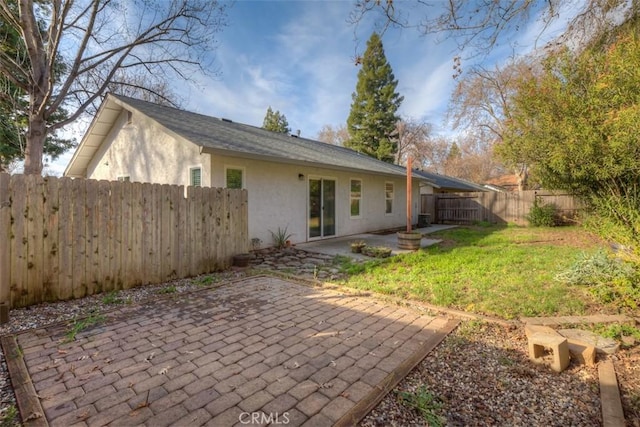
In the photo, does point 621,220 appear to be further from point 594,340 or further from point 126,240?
point 126,240

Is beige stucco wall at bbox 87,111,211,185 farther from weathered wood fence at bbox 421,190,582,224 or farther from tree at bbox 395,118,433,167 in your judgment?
tree at bbox 395,118,433,167

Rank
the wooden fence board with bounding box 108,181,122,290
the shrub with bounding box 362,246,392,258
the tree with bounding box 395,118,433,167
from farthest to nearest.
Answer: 1. the tree with bounding box 395,118,433,167
2. the shrub with bounding box 362,246,392,258
3. the wooden fence board with bounding box 108,181,122,290

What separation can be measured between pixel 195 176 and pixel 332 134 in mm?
30557

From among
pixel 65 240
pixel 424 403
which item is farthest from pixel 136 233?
pixel 424 403

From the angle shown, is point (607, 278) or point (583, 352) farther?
point (607, 278)

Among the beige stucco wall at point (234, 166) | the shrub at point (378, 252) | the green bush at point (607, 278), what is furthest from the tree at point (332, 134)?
the green bush at point (607, 278)

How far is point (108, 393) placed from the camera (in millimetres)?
2250

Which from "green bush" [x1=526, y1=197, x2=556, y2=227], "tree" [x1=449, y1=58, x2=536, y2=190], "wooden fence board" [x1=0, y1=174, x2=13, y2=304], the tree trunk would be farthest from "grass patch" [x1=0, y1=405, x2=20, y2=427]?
"tree" [x1=449, y1=58, x2=536, y2=190]

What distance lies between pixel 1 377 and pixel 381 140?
29300 millimetres

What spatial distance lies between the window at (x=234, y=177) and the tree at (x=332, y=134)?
29138 mm

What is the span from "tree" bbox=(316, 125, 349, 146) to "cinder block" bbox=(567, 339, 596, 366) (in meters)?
34.3

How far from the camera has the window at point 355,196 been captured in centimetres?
1152

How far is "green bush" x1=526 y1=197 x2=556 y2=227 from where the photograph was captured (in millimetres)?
13784

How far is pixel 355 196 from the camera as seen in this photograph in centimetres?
1167
